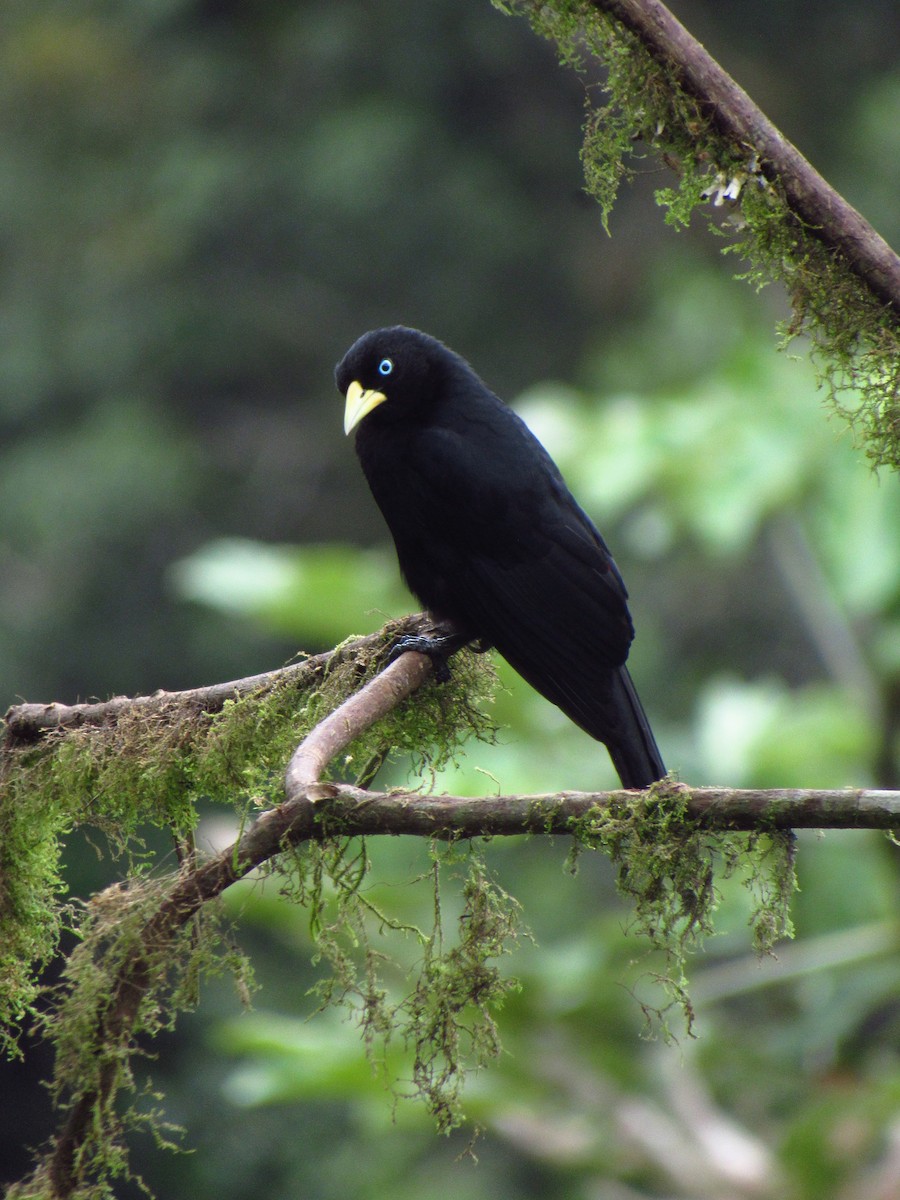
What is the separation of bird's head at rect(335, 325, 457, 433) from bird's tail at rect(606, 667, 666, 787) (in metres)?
0.89

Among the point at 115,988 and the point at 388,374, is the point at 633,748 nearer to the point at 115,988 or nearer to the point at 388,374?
the point at 388,374

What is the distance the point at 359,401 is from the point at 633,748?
3.46ft

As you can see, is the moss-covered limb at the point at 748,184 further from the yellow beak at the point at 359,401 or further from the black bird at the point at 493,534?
the yellow beak at the point at 359,401

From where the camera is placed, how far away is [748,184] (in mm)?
1969

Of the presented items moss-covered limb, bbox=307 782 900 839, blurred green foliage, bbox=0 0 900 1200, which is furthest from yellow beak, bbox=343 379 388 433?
blurred green foliage, bbox=0 0 900 1200

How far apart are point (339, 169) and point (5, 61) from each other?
4.87m

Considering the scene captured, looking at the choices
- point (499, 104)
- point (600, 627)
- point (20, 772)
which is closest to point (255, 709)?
point (20, 772)

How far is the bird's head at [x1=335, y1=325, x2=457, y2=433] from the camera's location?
3.31 meters

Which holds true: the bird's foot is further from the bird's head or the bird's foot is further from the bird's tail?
the bird's head

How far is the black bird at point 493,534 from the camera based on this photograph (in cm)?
287

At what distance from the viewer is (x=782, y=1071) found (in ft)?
17.0

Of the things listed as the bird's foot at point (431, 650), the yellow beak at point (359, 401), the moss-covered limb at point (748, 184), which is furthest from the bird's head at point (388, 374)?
the moss-covered limb at point (748, 184)

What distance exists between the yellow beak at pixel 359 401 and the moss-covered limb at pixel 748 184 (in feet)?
4.04

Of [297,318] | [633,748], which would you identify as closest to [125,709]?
[633,748]
